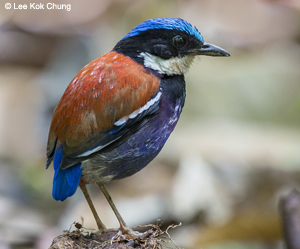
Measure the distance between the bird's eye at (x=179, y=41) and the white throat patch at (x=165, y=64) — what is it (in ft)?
0.34

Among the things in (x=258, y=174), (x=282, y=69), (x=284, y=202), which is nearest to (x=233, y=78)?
(x=282, y=69)

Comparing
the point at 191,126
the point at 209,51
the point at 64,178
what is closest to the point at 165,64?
the point at 209,51

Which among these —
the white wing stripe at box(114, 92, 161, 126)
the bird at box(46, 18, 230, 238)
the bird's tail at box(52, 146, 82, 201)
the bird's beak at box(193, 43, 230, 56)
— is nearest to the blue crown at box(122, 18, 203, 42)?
the bird at box(46, 18, 230, 238)

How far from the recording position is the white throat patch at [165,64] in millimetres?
3359

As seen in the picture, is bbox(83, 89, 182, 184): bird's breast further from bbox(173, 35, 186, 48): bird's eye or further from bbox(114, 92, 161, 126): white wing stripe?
bbox(173, 35, 186, 48): bird's eye

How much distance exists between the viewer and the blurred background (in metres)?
6.04

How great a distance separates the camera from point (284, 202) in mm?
5082

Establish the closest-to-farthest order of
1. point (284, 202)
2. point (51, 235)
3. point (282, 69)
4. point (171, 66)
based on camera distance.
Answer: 1. point (171, 66)
2. point (284, 202)
3. point (51, 235)
4. point (282, 69)

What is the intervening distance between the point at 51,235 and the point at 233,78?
16.8 feet

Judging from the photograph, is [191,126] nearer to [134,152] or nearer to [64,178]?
[134,152]

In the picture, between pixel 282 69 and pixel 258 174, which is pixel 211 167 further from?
pixel 282 69

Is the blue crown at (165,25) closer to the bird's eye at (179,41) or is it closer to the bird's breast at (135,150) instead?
the bird's eye at (179,41)

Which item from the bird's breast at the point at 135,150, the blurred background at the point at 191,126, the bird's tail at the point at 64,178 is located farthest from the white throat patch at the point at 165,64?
the blurred background at the point at 191,126

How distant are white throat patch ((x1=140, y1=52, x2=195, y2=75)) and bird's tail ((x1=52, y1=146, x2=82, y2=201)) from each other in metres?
0.96
